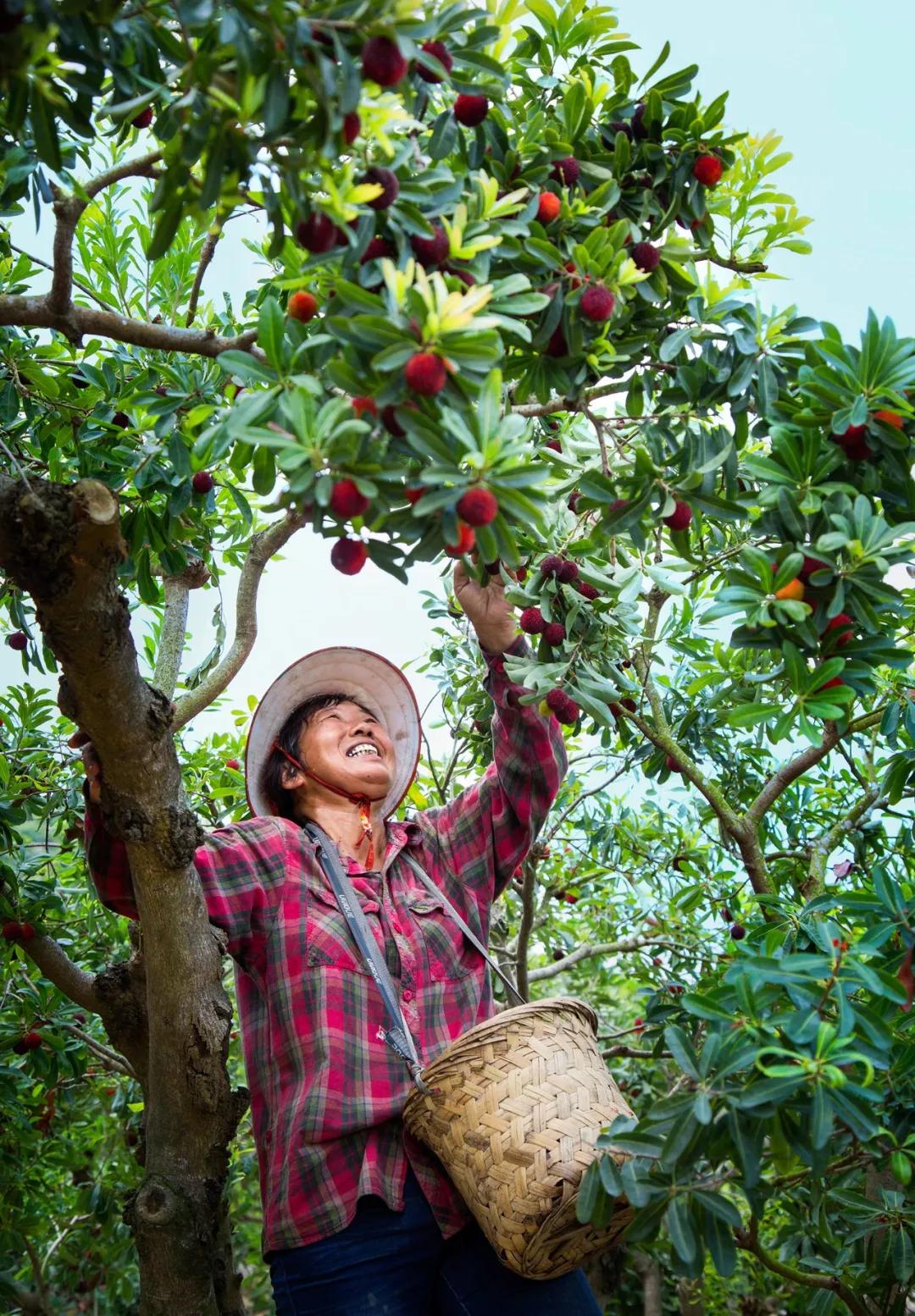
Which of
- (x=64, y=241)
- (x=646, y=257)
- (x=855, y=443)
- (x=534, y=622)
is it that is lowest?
(x=534, y=622)

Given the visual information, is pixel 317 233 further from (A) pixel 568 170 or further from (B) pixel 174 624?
(B) pixel 174 624

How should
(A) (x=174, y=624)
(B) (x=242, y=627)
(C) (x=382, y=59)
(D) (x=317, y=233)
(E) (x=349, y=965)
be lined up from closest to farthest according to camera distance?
(C) (x=382, y=59) < (D) (x=317, y=233) < (E) (x=349, y=965) < (B) (x=242, y=627) < (A) (x=174, y=624)

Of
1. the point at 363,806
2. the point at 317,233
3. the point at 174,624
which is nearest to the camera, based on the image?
the point at 317,233

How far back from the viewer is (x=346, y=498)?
4.99 ft

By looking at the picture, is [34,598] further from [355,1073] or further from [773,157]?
[773,157]

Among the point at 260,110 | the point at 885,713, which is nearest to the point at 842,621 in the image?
the point at 885,713

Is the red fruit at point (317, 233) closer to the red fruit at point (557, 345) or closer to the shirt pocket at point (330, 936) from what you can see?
the red fruit at point (557, 345)

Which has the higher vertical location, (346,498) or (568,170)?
(568,170)

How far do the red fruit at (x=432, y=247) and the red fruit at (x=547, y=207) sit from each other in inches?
12.4

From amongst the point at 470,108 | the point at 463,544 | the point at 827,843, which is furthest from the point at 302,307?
the point at 827,843

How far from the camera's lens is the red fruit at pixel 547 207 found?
194cm

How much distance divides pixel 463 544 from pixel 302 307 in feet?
1.59

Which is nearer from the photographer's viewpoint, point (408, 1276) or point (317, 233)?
point (317, 233)

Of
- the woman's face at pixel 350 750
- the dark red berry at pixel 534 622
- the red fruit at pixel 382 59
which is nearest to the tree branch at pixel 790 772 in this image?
the dark red berry at pixel 534 622
